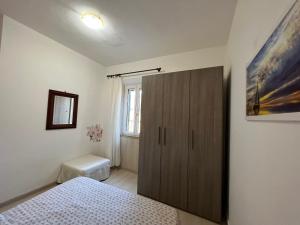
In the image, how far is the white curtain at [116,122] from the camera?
3273 mm

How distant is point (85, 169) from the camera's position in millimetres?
2426

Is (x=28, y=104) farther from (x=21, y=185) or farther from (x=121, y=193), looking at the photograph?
(x=121, y=193)

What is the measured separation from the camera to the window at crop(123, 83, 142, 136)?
11.0ft

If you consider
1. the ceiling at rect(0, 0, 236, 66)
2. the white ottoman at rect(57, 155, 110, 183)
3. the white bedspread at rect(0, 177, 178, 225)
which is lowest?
the white ottoman at rect(57, 155, 110, 183)

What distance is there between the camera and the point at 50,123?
98.1 inches

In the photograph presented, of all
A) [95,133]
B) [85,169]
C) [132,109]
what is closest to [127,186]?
[85,169]

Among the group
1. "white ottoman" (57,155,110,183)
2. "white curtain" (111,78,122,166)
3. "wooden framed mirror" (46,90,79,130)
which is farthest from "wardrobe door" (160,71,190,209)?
"wooden framed mirror" (46,90,79,130)

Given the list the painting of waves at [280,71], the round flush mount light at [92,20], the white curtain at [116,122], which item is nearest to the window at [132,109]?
the white curtain at [116,122]

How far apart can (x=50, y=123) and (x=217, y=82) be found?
280 cm

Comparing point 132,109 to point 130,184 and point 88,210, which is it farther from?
point 88,210

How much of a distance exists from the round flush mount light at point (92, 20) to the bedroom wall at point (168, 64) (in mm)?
1267

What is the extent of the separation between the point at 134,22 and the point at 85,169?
2446mm

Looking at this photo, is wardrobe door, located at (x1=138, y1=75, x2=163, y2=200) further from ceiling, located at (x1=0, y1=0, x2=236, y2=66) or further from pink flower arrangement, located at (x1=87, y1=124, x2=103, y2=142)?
pink flower arrangement, located at (x1=87, y1=124, x2=103, y2=142)

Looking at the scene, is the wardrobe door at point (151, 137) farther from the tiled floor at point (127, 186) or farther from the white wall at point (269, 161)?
the white wall at point (269, 161)
